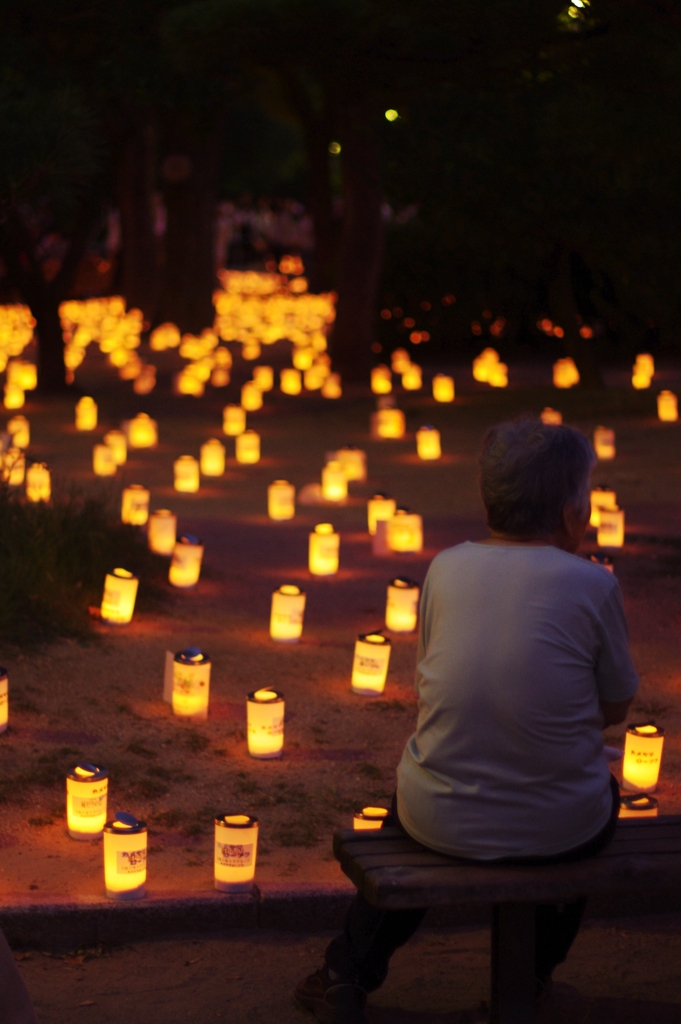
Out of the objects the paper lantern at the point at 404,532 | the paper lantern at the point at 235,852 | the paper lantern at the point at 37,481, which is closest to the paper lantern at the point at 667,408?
the paper lantern at the point at 404,532

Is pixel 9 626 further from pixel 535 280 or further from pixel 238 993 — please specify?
pixel 535 280

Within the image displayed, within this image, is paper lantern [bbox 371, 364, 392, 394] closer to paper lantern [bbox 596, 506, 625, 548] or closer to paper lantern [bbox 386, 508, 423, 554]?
paper lantern [bbox 386, 508, 423, 554]

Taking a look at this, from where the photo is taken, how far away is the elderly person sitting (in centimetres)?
316

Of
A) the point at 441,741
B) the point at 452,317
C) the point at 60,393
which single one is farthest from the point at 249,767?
the point at 452,317

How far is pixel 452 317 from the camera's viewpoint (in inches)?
781

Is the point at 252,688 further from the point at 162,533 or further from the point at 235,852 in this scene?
the point at 162,533

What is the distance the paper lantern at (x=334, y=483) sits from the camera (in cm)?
1024

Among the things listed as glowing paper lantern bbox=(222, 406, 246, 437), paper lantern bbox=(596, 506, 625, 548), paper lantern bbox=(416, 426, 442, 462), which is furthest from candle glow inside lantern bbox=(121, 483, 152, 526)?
glowing paper lantern bbox=(222, 406, 246, 437)

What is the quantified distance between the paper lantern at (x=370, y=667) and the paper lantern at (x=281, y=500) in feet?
11.9

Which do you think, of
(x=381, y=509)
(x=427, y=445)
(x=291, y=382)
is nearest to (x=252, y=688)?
(x=381, y=509)

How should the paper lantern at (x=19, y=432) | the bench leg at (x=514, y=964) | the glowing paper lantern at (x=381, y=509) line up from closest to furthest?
the bench leg at (x=514, y=964), the glowing paper lantern at (x=381, y=509), the paper lantern at (x=19, y=432)

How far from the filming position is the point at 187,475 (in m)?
10.7

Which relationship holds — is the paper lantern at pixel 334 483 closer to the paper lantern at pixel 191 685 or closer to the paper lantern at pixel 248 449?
the paper lantern at pixel 248 449

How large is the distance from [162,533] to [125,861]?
14.0 feet
